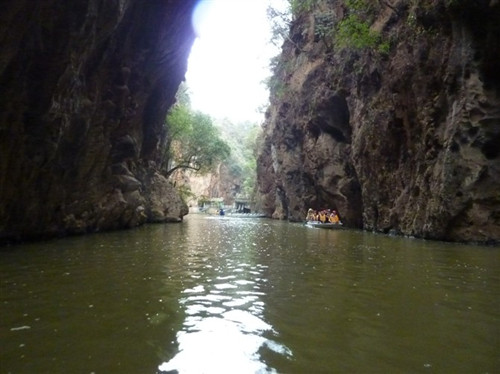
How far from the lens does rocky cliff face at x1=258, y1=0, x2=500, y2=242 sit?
14.9 metres

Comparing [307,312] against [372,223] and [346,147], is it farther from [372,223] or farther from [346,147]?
[346,147]

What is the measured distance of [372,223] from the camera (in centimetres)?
2412

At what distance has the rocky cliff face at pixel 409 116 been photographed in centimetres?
1488

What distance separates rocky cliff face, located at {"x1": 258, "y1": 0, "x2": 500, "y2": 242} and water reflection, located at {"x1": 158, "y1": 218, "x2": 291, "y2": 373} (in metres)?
10.7

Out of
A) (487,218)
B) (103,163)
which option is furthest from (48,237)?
(487,218)

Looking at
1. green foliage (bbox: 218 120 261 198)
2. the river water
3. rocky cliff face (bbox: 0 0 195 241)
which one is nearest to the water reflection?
the river water

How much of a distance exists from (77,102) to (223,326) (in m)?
12.4

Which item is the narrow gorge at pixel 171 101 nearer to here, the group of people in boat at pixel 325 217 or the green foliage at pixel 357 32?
the green foliage at pixel 357 32

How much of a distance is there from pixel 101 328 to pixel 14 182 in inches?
376

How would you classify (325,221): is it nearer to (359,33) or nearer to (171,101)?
(359,33)

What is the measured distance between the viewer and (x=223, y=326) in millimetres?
4602

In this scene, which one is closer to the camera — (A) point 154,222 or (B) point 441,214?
(B) point 441,214

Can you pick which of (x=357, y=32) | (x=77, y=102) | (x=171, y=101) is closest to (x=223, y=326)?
(x=77, y=102)

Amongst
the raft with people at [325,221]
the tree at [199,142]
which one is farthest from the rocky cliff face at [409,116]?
the tree at [199,142]
